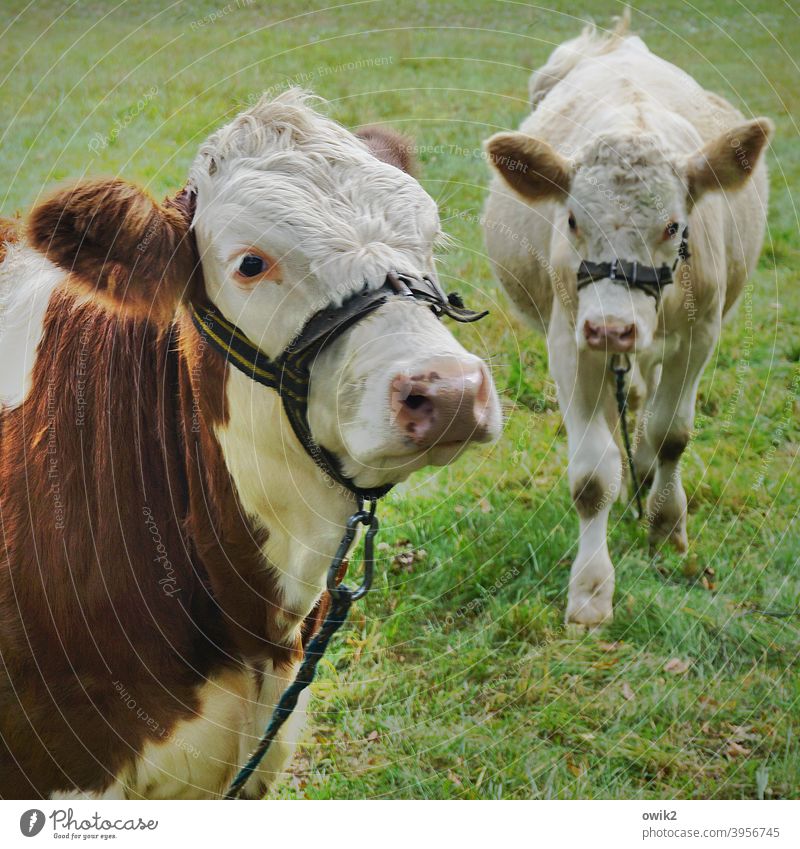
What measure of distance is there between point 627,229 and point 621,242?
0.05 meters

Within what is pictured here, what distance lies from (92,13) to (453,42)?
2.44 metres

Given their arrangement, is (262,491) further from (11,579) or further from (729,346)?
(729,346)

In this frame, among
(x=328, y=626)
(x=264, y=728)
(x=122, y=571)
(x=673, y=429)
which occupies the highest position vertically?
(x=122, y=571)

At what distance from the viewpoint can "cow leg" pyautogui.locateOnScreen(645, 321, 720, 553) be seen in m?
3.92

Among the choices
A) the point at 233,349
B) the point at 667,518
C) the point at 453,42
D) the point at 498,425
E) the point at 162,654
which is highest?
the point at 453,42

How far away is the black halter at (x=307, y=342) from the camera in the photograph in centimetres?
196

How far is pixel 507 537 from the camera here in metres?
3.98

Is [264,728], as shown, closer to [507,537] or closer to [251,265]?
[251,265]

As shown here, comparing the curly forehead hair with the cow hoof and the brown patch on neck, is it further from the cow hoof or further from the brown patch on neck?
the brown patch on neck

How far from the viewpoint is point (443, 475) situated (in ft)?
13.9

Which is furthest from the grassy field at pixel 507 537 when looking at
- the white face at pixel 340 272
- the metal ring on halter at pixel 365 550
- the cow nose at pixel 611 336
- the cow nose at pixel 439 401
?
the cow nose at pixel 439 401

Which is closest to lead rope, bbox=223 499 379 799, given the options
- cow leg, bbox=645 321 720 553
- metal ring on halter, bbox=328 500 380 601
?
metal ring on halter, bbox=328 500 380 601

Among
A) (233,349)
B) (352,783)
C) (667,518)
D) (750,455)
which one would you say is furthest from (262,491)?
(750,455)
